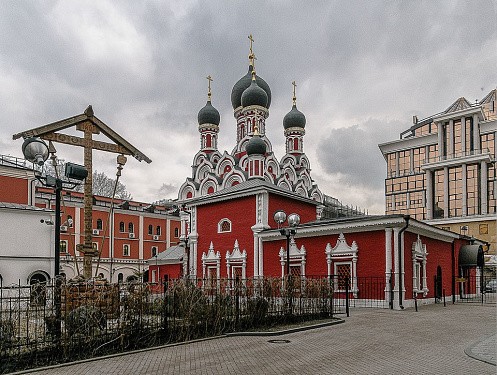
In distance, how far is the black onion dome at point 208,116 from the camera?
173 ft

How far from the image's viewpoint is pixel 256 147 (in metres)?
42.8

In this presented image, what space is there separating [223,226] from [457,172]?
3635cm

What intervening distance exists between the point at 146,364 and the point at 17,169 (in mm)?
31512

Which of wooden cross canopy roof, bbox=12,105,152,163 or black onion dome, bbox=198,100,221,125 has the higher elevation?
black onion dome, bbox=198,100,221,125

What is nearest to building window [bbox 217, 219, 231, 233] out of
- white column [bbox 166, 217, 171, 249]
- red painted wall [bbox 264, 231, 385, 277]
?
red painted wall [bbox 264, 231, 385, 277]

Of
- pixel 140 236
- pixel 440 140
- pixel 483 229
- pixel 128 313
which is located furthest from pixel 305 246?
pixel 440 140

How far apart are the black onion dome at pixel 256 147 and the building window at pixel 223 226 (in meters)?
15.6

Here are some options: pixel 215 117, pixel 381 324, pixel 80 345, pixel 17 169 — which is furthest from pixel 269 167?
pixel 80 345

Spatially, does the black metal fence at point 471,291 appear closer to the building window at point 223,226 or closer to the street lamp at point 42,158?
the building window at point 223,226

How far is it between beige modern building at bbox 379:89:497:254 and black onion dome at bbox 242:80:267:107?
2175 cm

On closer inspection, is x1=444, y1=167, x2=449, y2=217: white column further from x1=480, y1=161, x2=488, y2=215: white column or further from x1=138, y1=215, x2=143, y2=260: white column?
x1=138, y1=215, x2=143, y2=260: white column

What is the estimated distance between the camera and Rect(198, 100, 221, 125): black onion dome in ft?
173

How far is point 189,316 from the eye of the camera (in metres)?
11.9

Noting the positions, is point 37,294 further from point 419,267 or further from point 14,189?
point 14,189
